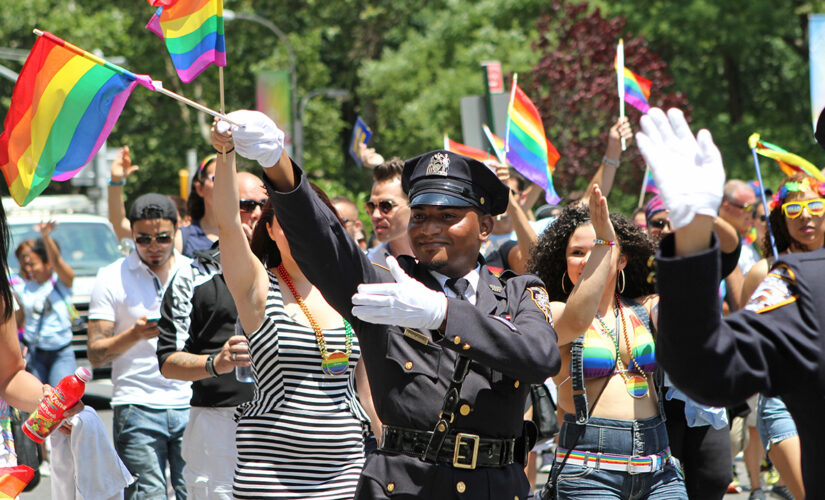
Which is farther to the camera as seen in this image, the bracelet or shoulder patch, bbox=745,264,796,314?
the bracelet

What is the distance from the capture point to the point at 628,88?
893cm

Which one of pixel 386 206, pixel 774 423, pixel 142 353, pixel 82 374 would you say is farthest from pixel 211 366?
pixel 774 423

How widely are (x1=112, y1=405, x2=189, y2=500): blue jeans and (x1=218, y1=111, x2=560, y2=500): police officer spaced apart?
278 centimetres

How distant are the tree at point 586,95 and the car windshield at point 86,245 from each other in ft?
29.7

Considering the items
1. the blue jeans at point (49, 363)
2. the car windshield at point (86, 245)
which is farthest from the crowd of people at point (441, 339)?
the car windshield at point (86, 245)

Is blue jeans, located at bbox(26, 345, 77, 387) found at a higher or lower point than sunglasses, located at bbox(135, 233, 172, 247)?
lower

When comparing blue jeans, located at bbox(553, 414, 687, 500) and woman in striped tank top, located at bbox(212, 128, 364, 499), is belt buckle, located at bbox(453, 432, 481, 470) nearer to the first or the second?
woman in striped tank top, located at bbox(212, 128, 364, 499)

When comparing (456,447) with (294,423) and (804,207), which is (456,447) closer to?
(294,423)

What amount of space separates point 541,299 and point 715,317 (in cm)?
137

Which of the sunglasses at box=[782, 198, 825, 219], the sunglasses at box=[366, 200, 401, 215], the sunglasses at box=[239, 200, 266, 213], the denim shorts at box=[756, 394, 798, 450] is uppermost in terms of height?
the sunglasses at box=[782, 198, 825, 219]

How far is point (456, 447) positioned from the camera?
3250 mm

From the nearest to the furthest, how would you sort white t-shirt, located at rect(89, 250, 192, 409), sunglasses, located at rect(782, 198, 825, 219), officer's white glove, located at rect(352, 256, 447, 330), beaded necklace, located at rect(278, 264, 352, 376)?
officer's white glove, located at rect(352, 256, 447, 330), beaded necklace, located at rect(278, 264, 352, 376), white t-shirt, located at rect(89, 250, 192, 409), sunglasses, located at rect(782, 198, 825, 219)

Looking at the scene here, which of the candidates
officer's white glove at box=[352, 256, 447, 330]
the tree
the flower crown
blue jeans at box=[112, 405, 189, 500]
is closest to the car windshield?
blue jeans at box=[112, 405, 189, 500]

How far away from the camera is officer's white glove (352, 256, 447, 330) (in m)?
2.94
